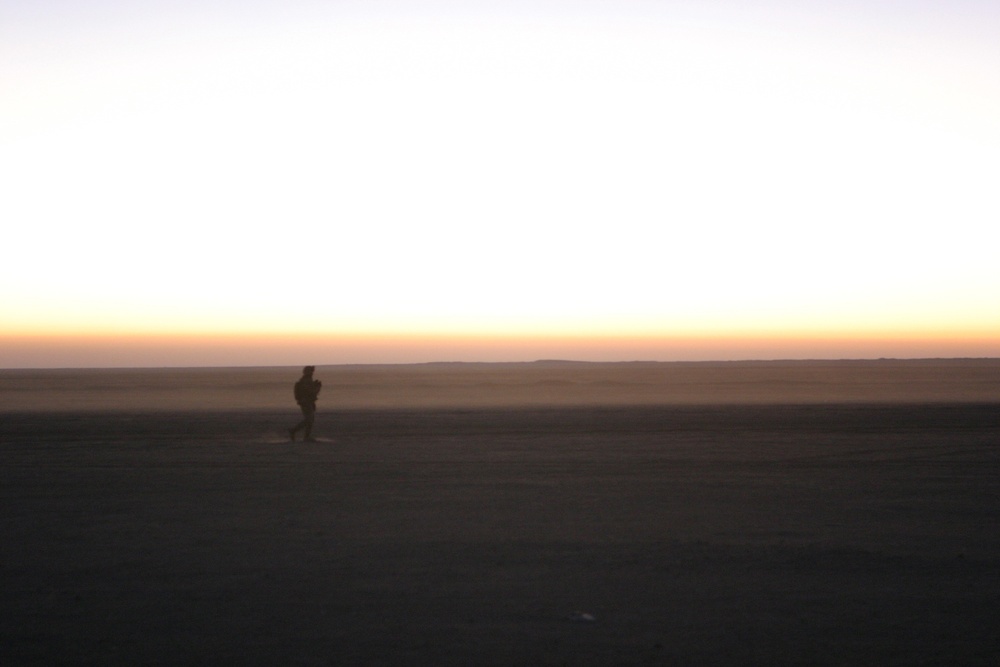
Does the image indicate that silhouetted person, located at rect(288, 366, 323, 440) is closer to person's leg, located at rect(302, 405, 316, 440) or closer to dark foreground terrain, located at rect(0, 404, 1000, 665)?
person's leg, located at rect(302, 405, 316, 440)

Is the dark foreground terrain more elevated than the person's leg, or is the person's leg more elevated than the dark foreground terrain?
the person's leg

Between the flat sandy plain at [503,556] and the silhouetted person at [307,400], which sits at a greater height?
the silhouetted person at [307,400]

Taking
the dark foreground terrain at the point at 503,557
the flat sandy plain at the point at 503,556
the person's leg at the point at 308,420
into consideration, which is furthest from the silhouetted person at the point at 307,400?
the flat sandy plain at the point at 503,556

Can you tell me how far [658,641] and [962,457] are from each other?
41.0 feet

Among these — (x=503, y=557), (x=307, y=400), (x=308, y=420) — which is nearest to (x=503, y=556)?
(x=503, y=557)

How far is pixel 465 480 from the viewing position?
14.2 metres

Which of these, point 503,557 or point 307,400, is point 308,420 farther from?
point 503,557

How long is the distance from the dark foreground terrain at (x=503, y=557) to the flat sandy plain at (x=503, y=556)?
0.11 feet

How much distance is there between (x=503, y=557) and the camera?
8.77 metres

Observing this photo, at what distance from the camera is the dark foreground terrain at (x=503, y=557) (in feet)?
20.6

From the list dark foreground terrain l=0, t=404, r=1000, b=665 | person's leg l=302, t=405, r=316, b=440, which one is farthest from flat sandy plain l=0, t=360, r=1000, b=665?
person's leg l=302, t=405, r=316, b=440

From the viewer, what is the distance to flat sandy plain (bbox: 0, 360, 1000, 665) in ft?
20.6

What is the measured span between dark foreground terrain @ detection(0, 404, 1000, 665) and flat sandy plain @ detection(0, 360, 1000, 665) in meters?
0.03

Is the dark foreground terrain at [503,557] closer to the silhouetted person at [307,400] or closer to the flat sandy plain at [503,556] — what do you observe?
the flat sandy plain at [503,556]
